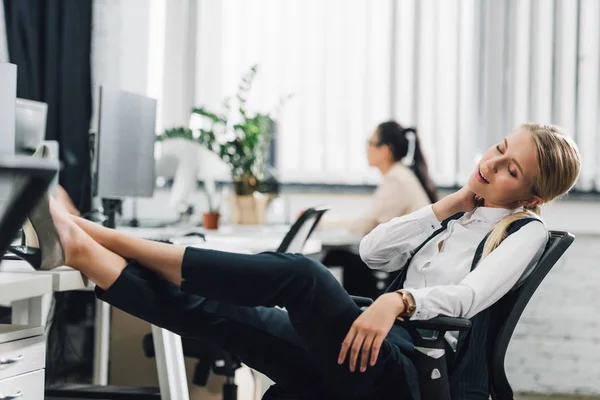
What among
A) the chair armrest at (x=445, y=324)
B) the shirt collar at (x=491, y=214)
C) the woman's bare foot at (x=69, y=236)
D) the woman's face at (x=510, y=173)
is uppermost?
the woman's face at (x=510, y=173)

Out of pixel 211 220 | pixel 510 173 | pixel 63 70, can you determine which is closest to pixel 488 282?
pixel 510 173

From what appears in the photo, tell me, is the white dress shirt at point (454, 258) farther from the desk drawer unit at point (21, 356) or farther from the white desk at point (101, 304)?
the desk drawer unit at point (21, 356)

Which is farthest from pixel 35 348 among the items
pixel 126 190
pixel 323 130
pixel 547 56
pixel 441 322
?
pixel 547 56

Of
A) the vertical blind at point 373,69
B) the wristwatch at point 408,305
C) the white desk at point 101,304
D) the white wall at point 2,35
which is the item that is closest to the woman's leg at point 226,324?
the white desk at point 101,304

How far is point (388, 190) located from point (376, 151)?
23 cm

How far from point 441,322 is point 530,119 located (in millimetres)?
2853

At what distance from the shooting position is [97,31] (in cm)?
429

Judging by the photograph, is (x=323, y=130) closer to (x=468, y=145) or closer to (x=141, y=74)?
(x=468, y=145)

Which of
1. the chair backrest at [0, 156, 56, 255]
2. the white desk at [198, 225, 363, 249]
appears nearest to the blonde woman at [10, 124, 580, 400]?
the chair backrest at [0, 156, 56, 255]

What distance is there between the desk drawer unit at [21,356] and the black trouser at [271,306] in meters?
0.17

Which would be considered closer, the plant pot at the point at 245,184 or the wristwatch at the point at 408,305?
the wristwatch at the point at 408,305

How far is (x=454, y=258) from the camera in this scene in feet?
6.20

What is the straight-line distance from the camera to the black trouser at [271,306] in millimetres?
1539

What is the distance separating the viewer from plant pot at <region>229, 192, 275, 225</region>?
3.65 m
